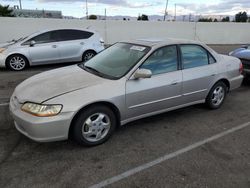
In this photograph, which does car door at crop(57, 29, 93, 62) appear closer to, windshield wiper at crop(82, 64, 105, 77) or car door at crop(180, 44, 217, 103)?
windshield wiper at crop(82, 64, 105, 77)

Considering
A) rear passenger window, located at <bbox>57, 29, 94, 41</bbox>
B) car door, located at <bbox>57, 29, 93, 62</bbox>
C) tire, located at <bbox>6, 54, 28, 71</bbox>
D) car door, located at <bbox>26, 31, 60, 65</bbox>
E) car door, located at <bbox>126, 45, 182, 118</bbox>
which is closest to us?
car door, located at <bbox>126, 45, 182, 118</bbox>

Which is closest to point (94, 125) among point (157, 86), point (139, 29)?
point (157, 86)

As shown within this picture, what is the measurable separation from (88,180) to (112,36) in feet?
52.9

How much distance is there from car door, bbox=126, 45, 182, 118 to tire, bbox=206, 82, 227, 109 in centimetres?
92

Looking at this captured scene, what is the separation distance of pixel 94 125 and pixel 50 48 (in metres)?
6.25

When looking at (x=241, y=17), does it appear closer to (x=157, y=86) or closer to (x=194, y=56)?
(x=194, y=56)

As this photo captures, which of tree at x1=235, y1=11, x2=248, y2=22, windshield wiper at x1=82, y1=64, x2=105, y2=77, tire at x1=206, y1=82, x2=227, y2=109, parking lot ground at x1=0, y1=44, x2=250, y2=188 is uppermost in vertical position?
tree at x1=235, y1=11, x2=248, y2=22

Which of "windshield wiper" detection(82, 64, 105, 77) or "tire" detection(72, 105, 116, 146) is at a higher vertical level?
"windshield wiper" detection(82, 64, 105, 77)

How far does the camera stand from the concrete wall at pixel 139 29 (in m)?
15.0

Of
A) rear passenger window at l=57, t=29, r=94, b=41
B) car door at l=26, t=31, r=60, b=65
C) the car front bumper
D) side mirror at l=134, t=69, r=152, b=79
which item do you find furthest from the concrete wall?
side mirror at l=134, t=69, r=152, b=79

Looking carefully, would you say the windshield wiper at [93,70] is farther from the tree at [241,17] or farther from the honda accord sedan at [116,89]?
the tree at [241,17]

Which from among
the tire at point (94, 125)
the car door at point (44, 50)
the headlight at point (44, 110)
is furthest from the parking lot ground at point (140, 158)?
the car door at point (44, 50)

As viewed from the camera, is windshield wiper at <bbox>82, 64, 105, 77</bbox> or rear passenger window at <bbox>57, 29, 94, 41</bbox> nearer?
windshield wiper at <bbox>82, 64, 105, 77</bbox>

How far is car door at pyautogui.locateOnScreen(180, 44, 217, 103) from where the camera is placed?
13.8ft
